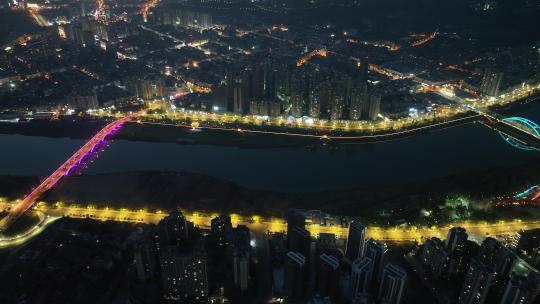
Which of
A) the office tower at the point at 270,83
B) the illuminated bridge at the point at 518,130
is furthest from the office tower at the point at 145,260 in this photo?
the illuminated bridge at the point at 518,130

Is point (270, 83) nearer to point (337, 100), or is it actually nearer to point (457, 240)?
point (337, 100)

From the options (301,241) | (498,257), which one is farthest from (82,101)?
(498,257)

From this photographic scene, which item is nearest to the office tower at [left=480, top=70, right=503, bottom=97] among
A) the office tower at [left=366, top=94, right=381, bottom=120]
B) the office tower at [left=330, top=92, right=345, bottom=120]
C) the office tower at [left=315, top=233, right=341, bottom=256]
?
the office tower at [left=366, top=94, right=381, bottom=120]

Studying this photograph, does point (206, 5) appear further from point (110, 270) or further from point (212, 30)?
point (110, 270)

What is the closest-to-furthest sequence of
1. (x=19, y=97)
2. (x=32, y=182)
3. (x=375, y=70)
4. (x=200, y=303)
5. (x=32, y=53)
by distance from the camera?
(x=200, y=303) → (x=32, y=182) → (x=19, y=97) → (x=375, y=70) → (x=32, y=53)

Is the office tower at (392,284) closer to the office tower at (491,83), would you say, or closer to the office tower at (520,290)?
the office tower at (520,290)

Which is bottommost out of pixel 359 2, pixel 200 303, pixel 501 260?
pixel 200 303

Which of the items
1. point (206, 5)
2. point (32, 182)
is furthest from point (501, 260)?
point (206, 5)
